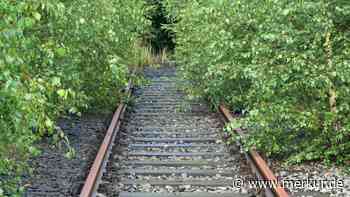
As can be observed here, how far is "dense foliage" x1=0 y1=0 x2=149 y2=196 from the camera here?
3660mm

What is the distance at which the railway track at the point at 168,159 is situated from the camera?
638 centimetres

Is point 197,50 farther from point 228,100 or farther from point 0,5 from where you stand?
point 0,5

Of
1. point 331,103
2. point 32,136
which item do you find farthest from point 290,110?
point 32,136

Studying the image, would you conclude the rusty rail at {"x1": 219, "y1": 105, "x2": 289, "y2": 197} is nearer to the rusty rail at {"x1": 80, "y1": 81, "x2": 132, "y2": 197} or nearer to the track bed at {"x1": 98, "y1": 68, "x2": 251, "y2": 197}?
the track bed at {"x1": 98, "y1": 68, "x2": 251, "y2": 197}

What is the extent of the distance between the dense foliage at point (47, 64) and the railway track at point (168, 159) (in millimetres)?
885

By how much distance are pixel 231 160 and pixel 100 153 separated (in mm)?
1914

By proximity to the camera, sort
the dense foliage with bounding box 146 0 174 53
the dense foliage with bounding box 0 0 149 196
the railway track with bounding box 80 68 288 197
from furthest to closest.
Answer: the dense foliage with bounding box 146 0 174 53
the railway track with bounding box 80 68 288 197
the dense foliage with bounding box 0 0 149 196

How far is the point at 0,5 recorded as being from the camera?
11.9ft

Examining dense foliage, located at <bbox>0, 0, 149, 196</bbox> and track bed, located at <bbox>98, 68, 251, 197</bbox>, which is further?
track bed, located at <bbox>98, 68, 251, 197</bbox>

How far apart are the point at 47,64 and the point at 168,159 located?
10.1 ft

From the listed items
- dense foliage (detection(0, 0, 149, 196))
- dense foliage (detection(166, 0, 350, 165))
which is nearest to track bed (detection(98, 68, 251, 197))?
dense foliage (detection(166, 0, 350, 165))

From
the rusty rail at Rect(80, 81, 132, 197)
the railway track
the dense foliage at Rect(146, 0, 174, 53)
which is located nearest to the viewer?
the rusty rail at Rect(80, 81, 132, 197)

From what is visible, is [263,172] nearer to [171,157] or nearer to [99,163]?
[99,163]

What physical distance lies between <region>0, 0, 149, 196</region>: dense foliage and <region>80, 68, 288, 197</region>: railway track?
0.89 meters
